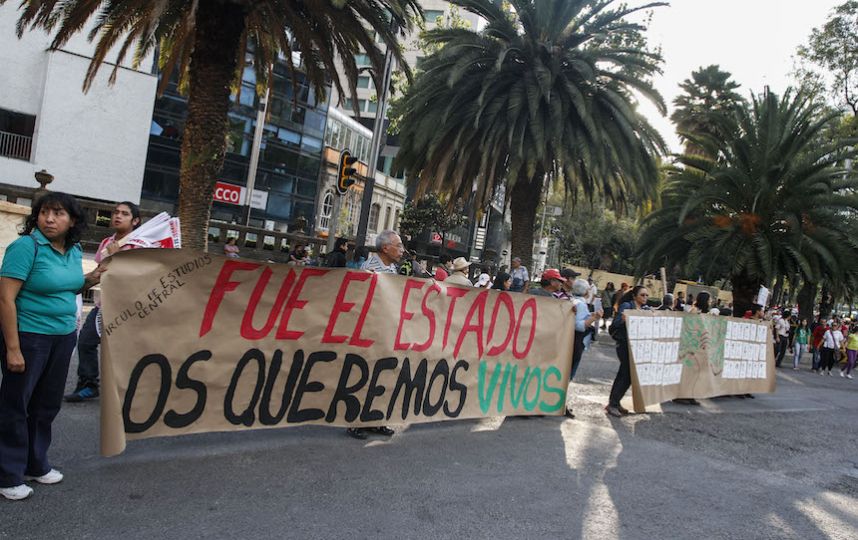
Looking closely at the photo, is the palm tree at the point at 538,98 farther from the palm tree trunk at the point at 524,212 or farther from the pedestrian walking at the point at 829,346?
the pedestrian walking at the point at 829,346

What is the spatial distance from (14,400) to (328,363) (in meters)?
2.16

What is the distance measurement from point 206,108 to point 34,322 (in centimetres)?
744

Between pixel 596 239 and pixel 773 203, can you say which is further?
pixel 596 239

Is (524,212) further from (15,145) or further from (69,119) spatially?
(15,145)

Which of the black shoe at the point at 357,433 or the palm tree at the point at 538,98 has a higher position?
the palm tree at the point at 538,98

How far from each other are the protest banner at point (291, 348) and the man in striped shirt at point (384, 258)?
11.9 inches

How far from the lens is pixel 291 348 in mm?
5031

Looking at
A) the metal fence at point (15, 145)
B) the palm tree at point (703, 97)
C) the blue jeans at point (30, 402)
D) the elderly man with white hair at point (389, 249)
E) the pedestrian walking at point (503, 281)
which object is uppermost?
the palm tree at point (703, 97)

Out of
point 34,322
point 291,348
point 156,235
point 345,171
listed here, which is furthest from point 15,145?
point 34,322

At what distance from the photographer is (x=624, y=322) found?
8.19m

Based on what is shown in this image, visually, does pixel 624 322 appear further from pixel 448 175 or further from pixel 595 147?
pixel 448 175

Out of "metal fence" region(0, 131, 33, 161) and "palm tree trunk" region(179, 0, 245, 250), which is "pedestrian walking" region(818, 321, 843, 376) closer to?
"palm tree trunk" region(179, 0, 245, 250)

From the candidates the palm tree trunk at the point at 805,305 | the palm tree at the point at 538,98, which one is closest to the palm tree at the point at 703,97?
the palm tree trunk at the point at 805,305

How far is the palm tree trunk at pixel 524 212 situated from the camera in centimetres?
1735
